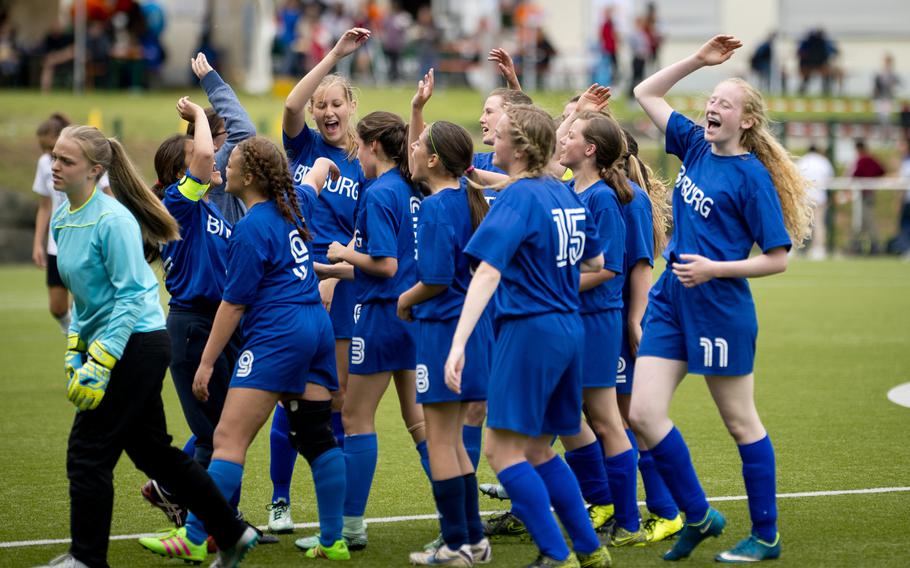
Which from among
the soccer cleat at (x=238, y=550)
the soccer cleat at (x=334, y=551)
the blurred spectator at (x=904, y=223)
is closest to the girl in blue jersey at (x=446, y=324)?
the soccer cleat at (x=334, y=551)

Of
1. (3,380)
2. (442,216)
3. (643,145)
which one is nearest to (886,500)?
(442,216)

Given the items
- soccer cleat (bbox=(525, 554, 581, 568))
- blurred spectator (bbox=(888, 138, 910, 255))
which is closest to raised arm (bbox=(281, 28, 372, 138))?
soccer cleat (bbox=(525, 554, 581, 568))

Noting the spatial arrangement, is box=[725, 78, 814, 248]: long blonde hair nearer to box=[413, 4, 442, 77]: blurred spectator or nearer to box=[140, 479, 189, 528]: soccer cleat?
box=[140, 479, 189, 528]: soccer cleat

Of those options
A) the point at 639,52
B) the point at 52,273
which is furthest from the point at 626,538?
the point at 639,52

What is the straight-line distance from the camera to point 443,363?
565cm

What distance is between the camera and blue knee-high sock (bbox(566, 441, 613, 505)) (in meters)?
6.32

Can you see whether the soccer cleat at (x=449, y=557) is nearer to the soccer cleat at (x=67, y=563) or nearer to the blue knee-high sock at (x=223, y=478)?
the blue knee-high sock at (x=223, y=478)

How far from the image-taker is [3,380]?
11.6 meters

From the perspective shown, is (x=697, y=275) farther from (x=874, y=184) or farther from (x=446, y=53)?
(x=446, y=53)

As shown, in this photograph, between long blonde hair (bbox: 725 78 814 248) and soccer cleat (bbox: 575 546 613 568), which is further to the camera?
long blonde hair (bbox: 725 78 814 248)

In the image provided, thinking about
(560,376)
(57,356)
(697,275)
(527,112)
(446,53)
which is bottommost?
(57,356)

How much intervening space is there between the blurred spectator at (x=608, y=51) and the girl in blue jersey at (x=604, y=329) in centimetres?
2633

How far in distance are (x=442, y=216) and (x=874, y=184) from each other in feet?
70.5

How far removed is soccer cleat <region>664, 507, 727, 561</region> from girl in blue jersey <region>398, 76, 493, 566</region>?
847 millimetres
